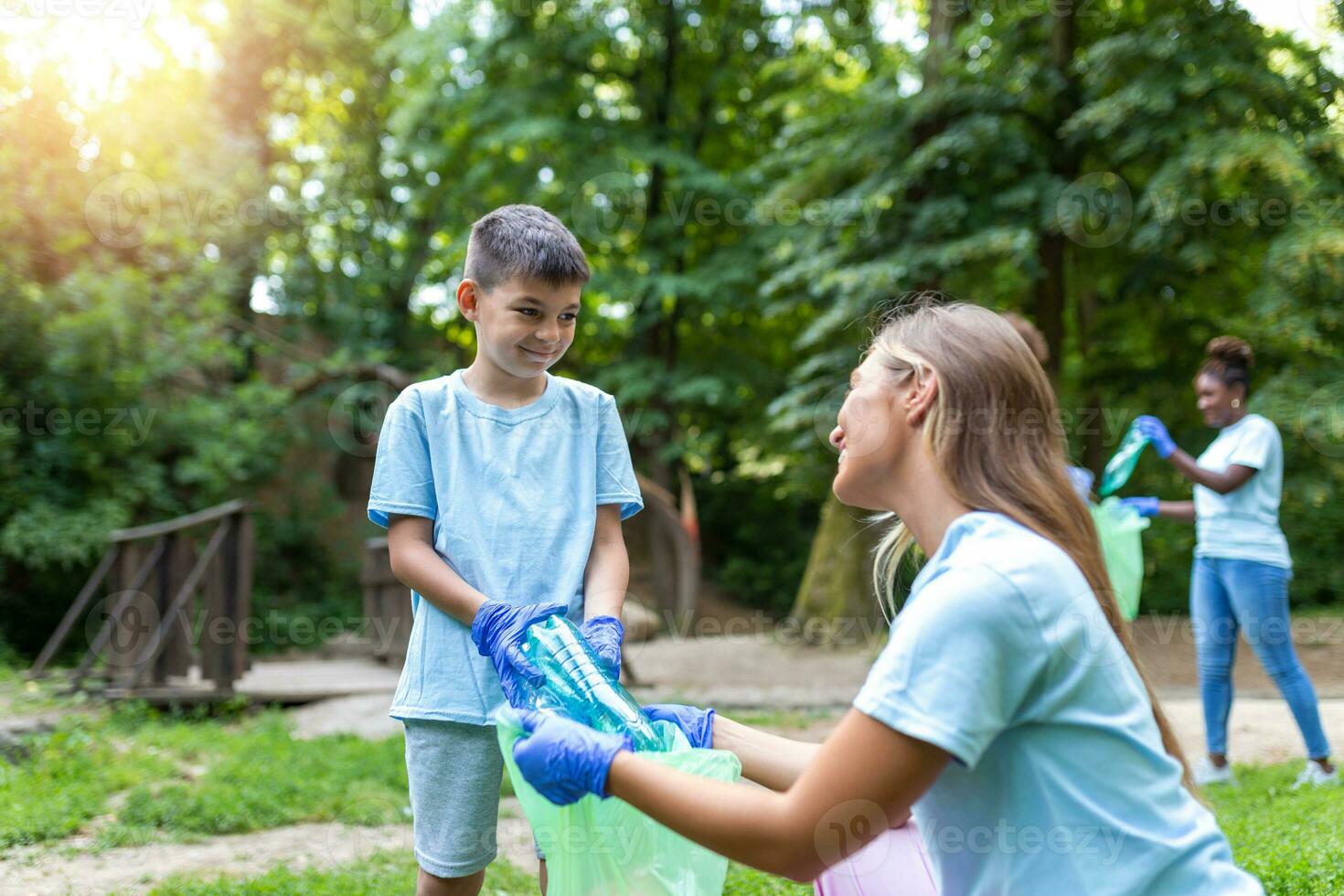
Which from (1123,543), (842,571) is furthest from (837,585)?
(1123,543)

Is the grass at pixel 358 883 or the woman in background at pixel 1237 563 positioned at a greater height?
Answer: the woman in background at pixel 1237 563

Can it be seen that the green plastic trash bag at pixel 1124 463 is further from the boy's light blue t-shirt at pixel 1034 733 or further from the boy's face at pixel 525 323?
the boy's light blue t-shirt at pixel 1034 733

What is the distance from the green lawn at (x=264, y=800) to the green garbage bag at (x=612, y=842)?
76.0 inches

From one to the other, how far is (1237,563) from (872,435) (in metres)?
3.79

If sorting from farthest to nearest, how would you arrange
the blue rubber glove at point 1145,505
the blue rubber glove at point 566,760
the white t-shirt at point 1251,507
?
the blue rubber glove at point 1145,505, the white t-shirt at point 1251,507, the blue rubber glove at point 566,760

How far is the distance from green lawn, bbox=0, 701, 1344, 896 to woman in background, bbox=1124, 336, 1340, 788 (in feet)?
1.07

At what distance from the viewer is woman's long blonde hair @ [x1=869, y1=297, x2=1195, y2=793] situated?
1.51 m

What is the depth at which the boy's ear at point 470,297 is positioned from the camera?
2275mm

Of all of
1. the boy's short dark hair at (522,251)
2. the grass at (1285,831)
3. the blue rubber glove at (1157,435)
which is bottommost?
the grass at (1285,831)

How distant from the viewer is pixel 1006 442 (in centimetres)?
155

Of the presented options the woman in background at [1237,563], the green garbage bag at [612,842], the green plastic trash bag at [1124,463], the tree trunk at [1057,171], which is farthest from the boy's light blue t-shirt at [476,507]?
the tree trunk at [1057,171]

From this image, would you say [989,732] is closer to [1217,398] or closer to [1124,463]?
[1217,398]

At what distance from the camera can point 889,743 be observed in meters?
1.31

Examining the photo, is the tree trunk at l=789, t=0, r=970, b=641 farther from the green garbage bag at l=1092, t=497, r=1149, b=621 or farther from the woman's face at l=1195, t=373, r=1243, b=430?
the woman's face at l=1195, t=373, r=1243, b=430
